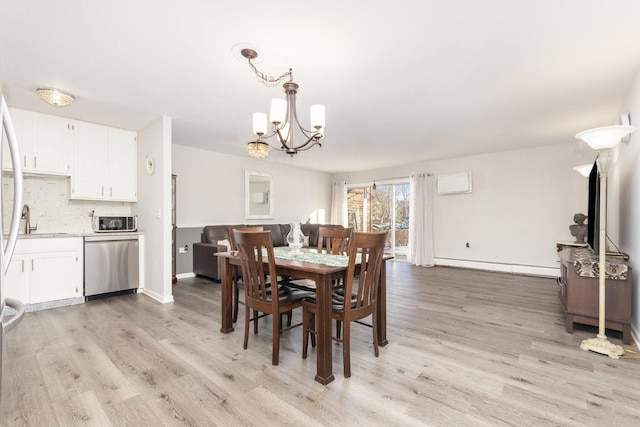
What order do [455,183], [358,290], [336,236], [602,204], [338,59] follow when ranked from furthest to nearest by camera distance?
[455,183]
[336,236]
[602,204]
[338,59]
[358,290]

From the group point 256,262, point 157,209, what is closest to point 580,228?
point 256,262

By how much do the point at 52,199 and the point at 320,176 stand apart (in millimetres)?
5578

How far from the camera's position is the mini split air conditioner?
6070 mm

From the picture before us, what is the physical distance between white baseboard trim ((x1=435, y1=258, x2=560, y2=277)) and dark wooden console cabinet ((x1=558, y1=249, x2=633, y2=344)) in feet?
9.38

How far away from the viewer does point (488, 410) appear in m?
1.70

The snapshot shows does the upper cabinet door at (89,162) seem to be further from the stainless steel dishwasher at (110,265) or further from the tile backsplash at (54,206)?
the stainless steel dishwasher at (110,265)

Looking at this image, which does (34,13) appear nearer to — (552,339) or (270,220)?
(552,339)

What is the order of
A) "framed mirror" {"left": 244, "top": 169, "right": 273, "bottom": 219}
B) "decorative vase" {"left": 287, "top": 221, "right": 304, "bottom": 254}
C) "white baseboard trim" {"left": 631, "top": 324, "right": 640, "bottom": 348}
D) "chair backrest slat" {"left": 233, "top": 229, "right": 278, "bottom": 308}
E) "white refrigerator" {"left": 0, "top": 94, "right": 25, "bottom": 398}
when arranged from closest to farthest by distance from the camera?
"white refrigerator" {"left": 0, "top": 94, "right": 25, "bottom": 398} → "chair backrest slat" {"left": 233, "top": 229, "right": 278, "bottom": 308} → "white baseboard trim" {"left": 631, "top": 324, "right": 640, "bottom": 348} → "decorative vase" {"left": 287, "top": 221, "right": 304, "bottom": 254} → "framed mirror" {"left": 244, "top": 169, "right": 273, "bottom": 219}

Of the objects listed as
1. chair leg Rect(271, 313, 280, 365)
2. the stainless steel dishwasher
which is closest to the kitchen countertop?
the stainless steel dishwasher

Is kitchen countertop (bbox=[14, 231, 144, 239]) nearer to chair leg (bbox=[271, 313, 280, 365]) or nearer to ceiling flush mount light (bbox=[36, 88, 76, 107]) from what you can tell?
ceiling flush mount light (bbox=[36, 88, 76, 107])

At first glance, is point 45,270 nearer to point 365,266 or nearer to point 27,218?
point 27,218

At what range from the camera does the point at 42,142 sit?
3604 millimetres

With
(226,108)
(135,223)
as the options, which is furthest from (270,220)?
(226,108)

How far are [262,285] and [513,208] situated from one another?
531 centimetres
